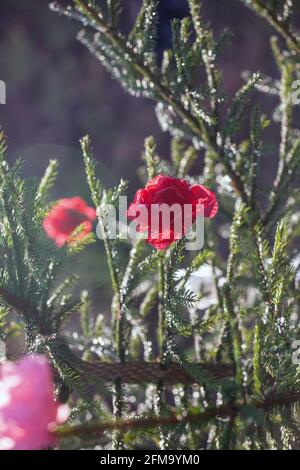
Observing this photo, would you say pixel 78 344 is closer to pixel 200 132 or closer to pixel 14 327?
pixel 14 327

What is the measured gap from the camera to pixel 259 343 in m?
0.60

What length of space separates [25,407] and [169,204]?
13.4 inches

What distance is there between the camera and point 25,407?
43 cm

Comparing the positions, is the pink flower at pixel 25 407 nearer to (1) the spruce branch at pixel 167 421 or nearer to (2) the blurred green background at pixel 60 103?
(1) the spruce branch at pixel 167 421

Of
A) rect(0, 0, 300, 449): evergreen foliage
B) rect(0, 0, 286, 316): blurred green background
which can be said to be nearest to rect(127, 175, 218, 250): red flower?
rect(0, 0, 300, 449): evergreen foliage

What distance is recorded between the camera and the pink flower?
43cm

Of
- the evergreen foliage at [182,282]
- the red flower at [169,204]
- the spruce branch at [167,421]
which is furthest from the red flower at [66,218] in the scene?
the spruce branch at [167,421]

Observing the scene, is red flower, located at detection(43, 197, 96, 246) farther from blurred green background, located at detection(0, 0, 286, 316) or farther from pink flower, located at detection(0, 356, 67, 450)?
blurred green background, located at detection(0, 0, 286, 316)

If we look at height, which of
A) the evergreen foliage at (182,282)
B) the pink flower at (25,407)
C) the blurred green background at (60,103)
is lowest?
the pink flower at (25,407)

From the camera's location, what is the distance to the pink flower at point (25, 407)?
430mm

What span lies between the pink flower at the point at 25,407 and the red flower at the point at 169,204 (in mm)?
300

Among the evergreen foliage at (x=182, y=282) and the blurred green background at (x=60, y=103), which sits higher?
the blurred green background at (x=60, y=103)

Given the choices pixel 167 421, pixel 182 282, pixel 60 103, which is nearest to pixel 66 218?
pixel 182 282

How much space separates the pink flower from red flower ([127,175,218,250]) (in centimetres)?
30
